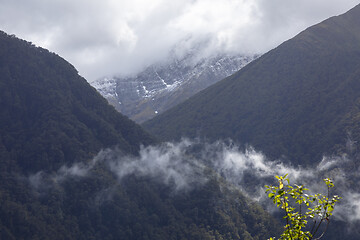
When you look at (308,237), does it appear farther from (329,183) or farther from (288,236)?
(329,183)

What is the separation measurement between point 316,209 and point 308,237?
3256mm

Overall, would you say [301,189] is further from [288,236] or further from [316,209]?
[288,236]

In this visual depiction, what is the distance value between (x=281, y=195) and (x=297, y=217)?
2.47 meters

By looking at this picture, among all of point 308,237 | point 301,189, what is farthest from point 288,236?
point 301,189

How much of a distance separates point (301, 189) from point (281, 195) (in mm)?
1549

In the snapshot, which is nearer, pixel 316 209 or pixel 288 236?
pixel 316 209

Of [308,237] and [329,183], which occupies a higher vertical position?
[329,183]

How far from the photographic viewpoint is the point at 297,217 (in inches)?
1293

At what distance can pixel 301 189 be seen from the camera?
105 ft

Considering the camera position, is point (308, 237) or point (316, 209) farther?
point (308, 237)

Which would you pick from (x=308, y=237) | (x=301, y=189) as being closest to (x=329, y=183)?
(x=301, y=189)

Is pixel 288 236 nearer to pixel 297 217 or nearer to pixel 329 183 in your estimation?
pixel 297 217

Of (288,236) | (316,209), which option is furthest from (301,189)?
(288,236)

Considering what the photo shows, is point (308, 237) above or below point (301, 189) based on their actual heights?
below
